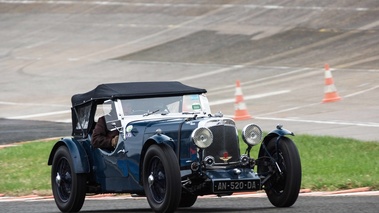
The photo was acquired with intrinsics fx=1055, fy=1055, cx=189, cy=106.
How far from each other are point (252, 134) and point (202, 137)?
0.80 meters

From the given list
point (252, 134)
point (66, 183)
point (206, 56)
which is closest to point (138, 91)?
point (66, 183)

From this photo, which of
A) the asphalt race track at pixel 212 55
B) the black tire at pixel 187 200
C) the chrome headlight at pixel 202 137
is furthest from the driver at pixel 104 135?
the asphalt race track at pixel 212 55

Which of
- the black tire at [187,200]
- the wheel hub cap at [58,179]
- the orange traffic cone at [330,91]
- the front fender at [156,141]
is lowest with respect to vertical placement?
the black tire at [187,200]

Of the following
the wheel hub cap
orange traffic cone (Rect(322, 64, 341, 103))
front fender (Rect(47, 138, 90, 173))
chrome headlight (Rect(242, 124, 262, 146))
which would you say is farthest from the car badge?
orange traffic cone (Rect(322, 64, 341, 103))

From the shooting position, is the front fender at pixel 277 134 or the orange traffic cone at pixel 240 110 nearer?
the front fender at pixel 277 134

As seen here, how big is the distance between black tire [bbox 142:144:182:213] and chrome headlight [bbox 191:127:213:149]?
1.00 feet

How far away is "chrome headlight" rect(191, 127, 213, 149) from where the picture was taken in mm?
10609

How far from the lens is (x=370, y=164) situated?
14812 mm

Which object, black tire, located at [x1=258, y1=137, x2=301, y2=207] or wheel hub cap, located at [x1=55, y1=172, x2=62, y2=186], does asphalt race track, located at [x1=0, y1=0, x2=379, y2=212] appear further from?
wheel hub cap, located at [x1=55, y1=172, x2=62, y2=186]

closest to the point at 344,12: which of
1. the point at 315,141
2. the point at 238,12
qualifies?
the point at 238,12

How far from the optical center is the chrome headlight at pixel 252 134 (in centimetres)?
1116

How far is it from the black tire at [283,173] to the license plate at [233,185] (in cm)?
41

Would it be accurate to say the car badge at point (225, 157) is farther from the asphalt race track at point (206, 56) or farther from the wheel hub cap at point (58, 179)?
the asphalt race track at point (206, 56)

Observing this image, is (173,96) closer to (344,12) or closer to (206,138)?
(206,138)
